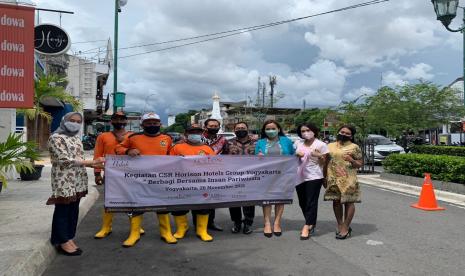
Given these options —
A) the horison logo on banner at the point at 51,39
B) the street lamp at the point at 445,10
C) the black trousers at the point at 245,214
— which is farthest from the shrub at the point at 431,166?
the horison logo on banner at the point at 51,39

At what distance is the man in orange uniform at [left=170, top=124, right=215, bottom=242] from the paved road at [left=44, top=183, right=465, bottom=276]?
0.15 m

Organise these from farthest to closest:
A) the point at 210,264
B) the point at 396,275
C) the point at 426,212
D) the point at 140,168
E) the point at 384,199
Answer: the point at 384,199 → the point at 426,212 → the point at 140,168 → the point at 210,264 → the point at 396,275

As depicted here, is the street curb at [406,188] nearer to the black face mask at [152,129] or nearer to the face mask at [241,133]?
the face mask at [241,133]

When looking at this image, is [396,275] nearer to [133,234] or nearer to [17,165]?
[133,234]

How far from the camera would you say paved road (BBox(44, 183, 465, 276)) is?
5008mm

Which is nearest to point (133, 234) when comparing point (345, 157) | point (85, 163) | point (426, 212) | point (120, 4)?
point (85, 163)

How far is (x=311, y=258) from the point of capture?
546cm

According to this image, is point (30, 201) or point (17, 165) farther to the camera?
point (30, 201)

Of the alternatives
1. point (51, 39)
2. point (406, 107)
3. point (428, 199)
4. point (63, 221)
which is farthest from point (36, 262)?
point (406, 107)

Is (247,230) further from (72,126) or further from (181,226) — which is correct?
(72,126)

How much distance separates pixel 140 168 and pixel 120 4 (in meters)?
15.6

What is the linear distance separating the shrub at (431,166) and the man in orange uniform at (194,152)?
7408mm

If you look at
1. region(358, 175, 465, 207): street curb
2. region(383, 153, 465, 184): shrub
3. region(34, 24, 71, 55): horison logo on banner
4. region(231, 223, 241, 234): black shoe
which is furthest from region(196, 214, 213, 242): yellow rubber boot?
region(34, 24, 71, 55): horison logo on banner

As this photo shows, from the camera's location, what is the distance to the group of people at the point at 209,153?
5.47m
